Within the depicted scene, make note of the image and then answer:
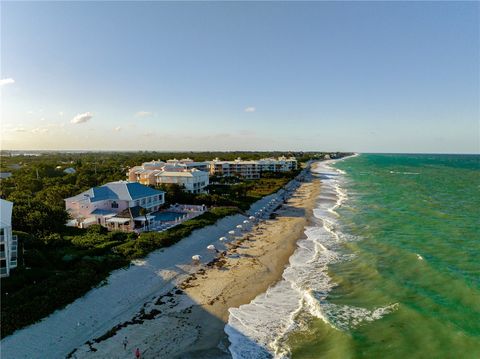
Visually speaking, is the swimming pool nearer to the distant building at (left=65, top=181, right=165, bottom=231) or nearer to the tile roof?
the distant building at (left=65, top=181, right=165, bottom=231)

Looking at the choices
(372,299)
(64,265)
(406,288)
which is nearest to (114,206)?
(64,265)

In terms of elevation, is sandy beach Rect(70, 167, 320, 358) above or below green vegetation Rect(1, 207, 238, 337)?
below

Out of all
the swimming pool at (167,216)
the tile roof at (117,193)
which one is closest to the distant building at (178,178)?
the swimming pool at (167,216)

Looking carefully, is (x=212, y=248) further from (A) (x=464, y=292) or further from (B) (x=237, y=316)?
(A) (x=464, y=292)

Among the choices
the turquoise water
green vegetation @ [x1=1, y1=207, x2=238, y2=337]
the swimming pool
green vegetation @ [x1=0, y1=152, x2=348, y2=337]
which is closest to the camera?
the turquoise water

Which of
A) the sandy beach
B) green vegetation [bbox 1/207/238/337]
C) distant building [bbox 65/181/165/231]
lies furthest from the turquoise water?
distant building [bbox 65/181/165/231]

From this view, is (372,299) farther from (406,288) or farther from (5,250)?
(5,250)
